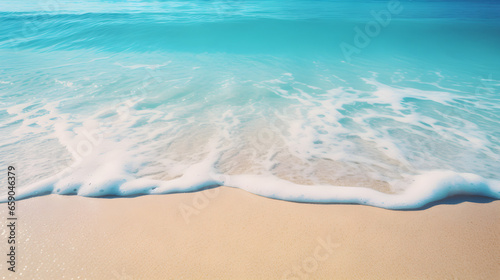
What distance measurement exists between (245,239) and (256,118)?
2.68 meters

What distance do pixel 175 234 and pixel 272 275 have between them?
0.90m

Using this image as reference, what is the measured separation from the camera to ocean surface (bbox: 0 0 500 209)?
2654 mm

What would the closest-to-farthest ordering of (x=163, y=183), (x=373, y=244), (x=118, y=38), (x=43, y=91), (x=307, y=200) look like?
(x=373, y=244) < (x=307, y=200) < (x=163, y=183) < (x=43, y=91) < (x=118, y=38)

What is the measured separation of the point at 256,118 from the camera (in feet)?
14.2

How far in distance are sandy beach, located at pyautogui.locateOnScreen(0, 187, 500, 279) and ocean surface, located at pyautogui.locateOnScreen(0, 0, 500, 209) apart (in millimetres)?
219

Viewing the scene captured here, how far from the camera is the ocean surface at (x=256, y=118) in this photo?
2.65 metres

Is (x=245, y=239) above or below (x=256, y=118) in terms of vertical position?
below

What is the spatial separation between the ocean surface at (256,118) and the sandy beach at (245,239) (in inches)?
8.6

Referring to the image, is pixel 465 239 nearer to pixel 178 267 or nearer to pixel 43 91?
pixel 178 267

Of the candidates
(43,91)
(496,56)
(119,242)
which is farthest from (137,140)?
(496,56)

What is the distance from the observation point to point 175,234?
202 centimetres

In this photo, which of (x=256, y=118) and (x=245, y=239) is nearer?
(x=245, y=239)

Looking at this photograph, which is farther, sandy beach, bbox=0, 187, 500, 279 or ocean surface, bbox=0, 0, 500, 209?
ocean surface, bbox=0, 0, 500, 209

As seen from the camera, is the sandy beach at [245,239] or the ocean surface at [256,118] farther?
the ocean surface at [256,118]
